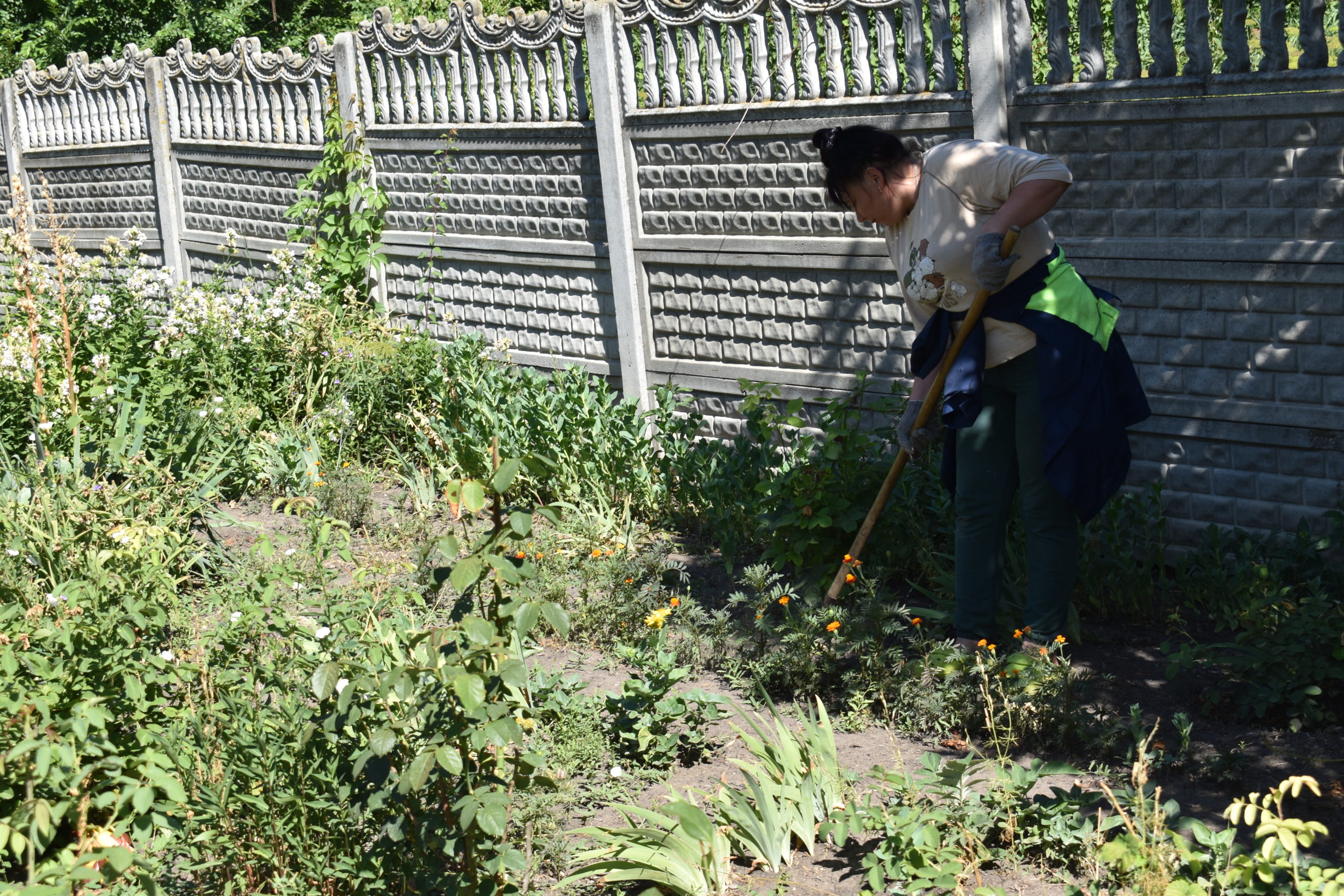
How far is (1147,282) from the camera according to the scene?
176 inches

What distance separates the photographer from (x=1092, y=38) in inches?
173

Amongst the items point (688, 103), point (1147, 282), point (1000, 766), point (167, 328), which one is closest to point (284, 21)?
point (167, 328)

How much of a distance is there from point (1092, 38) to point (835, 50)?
1096 millimetres

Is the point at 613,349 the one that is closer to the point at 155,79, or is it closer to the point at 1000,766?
the point at 1000,766

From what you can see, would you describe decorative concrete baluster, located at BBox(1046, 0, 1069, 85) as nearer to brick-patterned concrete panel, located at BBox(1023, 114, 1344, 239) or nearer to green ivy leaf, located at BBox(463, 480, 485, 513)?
brick-patterned concrete panel, located at BBox(1023, 114, 1344, 239)

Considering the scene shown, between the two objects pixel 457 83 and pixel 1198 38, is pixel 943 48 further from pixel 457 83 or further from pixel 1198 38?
pixel 457 83

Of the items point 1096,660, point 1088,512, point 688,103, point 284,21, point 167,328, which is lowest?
point 1096,660

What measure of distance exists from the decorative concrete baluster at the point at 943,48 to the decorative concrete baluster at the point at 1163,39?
764mm

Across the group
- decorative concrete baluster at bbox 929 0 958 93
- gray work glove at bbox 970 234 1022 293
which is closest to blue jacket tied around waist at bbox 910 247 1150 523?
gray work glove at bbox 970 234 1022 293

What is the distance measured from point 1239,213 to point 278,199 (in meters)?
6.55

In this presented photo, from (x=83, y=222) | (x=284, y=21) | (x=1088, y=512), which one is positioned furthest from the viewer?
(x=284, y=21)

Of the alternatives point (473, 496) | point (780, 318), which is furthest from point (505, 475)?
point (780, 318)

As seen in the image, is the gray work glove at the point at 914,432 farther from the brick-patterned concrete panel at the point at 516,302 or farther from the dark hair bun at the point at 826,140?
the brick-patterned concrete panel at the point at 516,302

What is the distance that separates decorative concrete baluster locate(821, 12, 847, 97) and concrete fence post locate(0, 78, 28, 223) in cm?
911
